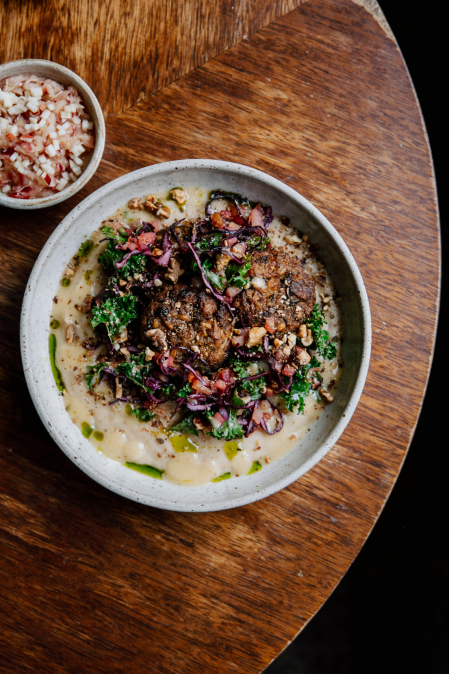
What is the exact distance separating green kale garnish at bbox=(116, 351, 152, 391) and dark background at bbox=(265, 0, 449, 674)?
3.54 m

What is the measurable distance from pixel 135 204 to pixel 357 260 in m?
1.68

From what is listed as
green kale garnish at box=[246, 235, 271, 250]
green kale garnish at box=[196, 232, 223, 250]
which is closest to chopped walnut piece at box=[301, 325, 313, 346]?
green kale garnish at box=[246, 235, 271, 250]

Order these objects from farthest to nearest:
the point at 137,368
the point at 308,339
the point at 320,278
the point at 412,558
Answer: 1. the point at 412,558
2. the point at 320,278
3. the point at 308,339
4. the point at 137,368

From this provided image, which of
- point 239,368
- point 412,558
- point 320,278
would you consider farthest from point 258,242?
point 412,558

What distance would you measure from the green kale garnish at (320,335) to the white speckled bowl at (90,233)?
10cm

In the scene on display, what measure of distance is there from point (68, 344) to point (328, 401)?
185cm

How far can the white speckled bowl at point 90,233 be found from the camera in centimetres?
324

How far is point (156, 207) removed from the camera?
139 inches

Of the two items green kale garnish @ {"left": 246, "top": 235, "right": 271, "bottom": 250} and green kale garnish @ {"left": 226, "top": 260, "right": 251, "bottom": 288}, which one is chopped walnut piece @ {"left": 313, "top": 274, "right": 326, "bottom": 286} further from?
green kale garnish @ {"left": 226, "top": 260, "right": 251, "bottom": 288}

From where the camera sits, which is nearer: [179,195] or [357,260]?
[179,195]

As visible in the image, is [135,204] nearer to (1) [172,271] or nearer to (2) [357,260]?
(1) [172,271]

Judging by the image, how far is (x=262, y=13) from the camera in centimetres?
381

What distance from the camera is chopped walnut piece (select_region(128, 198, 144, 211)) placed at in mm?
3541

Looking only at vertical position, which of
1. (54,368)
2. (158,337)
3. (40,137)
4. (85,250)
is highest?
(40,137)
